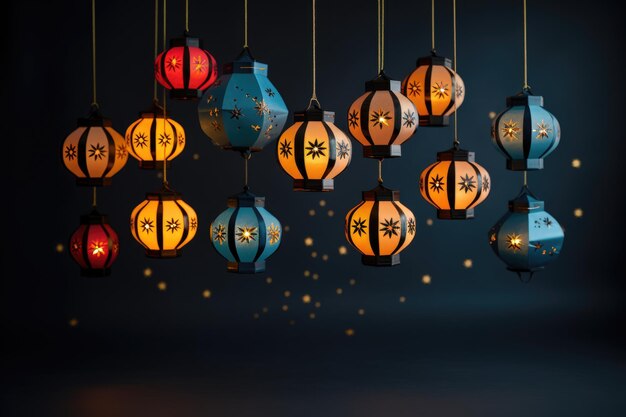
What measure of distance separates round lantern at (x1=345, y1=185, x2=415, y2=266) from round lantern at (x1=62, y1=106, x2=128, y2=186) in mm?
1338

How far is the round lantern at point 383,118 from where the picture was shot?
411 centimetres

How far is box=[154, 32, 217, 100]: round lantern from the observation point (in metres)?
4.94

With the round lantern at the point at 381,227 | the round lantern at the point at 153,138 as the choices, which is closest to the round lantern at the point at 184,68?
the round lantern at the point at 153,138

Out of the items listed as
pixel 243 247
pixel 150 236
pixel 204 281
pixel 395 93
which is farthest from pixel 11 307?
pixel 395 93

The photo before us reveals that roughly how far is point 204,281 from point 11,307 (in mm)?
1510

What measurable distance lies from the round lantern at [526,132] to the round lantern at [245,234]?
1.13 metres

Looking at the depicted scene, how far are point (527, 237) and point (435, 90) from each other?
2.91ft

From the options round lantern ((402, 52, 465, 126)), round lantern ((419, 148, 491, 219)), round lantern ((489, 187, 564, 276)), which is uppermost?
round lantern ((402, 52, 465, 126))

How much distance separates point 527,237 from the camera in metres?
4.31

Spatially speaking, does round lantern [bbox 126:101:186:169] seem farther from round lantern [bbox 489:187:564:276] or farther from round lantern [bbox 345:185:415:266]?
round lantern [bbox 489:187:564:276]

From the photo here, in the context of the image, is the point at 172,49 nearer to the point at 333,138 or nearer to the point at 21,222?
the point at 333,138

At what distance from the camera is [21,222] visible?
7.74m

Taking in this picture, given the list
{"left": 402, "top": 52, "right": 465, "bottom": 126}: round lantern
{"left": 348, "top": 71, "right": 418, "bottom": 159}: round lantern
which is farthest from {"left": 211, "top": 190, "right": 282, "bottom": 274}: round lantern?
{"left": 402, "top": 52, "right": 465, "bottom": 126}: round lantern

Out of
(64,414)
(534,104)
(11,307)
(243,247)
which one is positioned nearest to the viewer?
(243,247)
